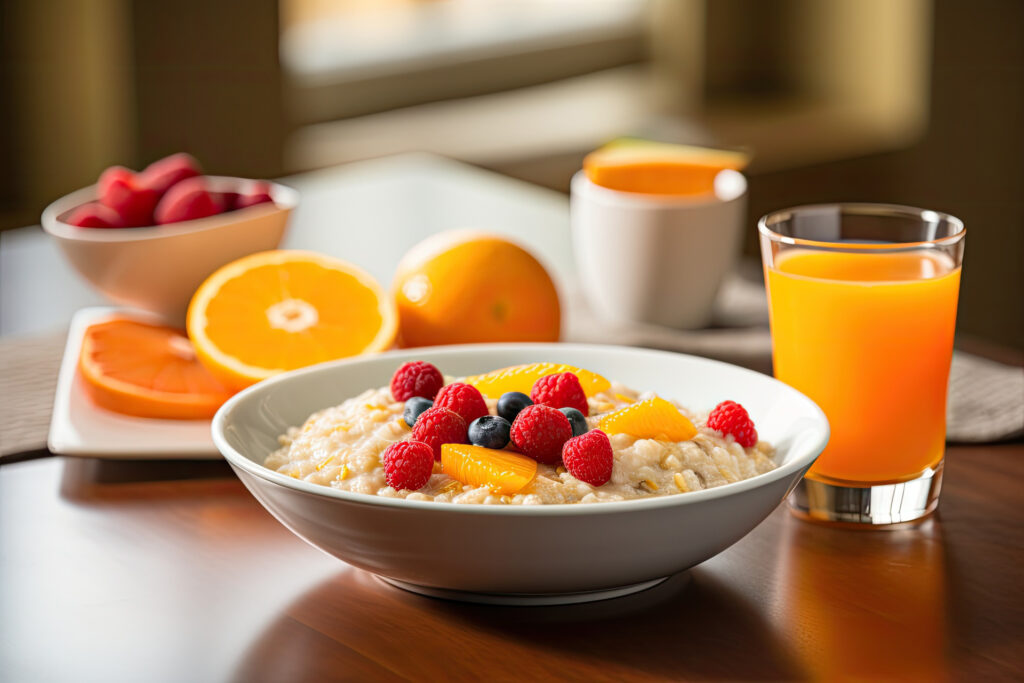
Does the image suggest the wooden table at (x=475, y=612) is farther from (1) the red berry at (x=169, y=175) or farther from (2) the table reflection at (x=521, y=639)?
(1) the red berry at (x=169, y=175)

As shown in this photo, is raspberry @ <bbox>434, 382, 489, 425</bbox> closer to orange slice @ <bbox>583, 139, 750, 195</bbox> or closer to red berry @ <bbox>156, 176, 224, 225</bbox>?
red berry @ <bbox>156, 176, 224, 225</bbox>

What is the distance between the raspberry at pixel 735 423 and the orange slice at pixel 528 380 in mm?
114

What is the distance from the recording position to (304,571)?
0.95 meters

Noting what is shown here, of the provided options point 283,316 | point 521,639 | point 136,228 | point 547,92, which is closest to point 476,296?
point 283,316

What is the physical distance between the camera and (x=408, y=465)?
85cm

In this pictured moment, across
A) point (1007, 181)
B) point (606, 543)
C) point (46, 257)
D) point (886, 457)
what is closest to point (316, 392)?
point (606, 543)

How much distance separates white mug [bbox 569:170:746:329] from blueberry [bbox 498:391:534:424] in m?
0.67

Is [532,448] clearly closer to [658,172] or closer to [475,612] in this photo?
[475,612]

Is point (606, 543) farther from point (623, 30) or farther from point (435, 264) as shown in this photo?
point (623, 30)

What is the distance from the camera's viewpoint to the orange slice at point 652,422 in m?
0.92

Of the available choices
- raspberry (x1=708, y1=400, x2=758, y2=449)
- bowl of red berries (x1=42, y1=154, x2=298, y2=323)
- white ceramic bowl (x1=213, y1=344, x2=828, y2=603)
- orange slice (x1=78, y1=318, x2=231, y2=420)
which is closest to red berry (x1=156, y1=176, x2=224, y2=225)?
bowl of red berries (x1=42, y1=154, x2=298, y2=323)

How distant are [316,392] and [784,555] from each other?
45 cm

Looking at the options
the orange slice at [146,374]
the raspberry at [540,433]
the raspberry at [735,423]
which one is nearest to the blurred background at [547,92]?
the orange slice at [146,374]

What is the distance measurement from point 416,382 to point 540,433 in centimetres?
18
